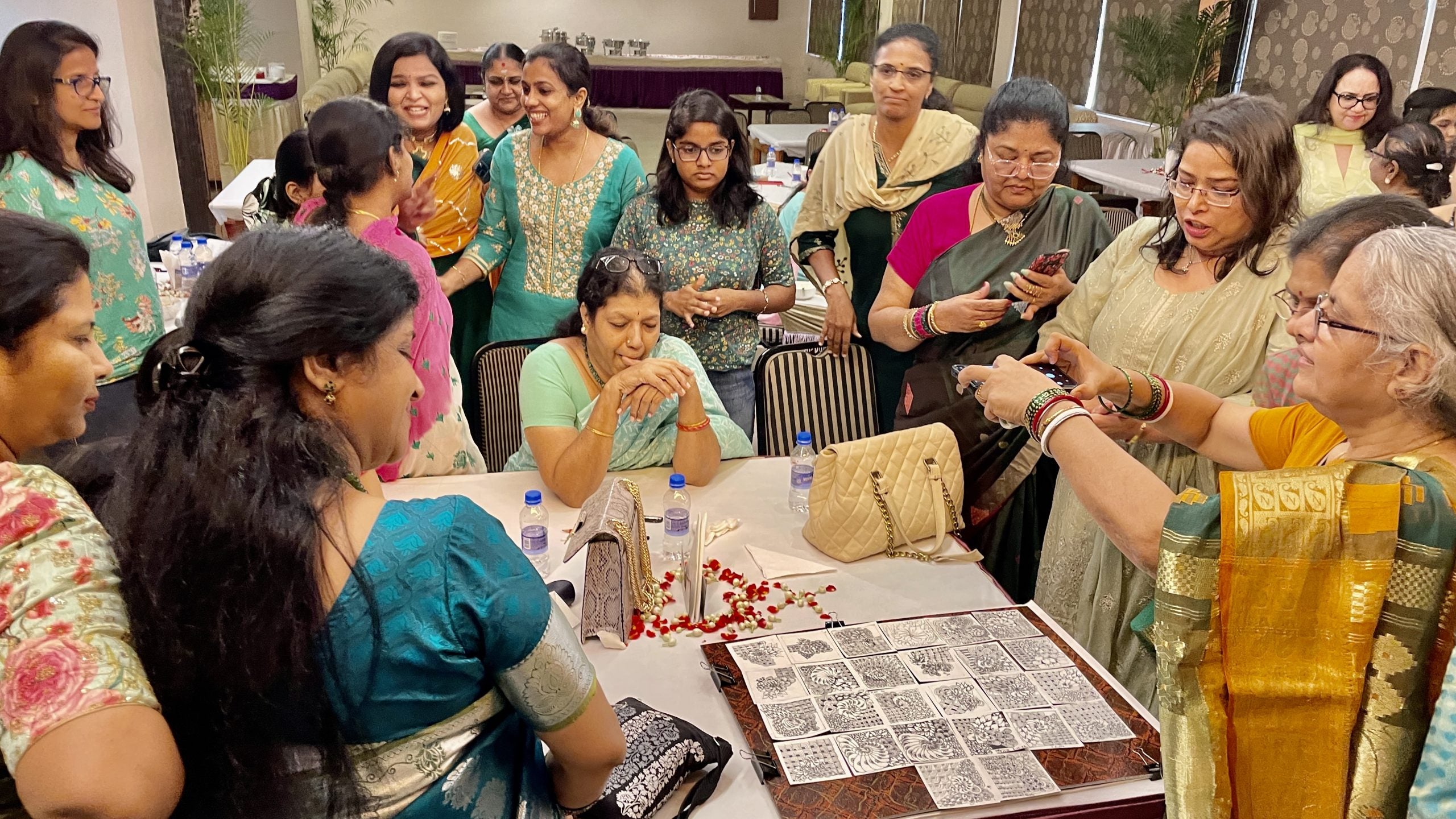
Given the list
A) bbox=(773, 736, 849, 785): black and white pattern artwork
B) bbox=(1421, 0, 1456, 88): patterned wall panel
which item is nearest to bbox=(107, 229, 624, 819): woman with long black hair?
bbox=(773, 736, 849, 785): black and white pattern artwork

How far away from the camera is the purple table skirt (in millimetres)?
12938

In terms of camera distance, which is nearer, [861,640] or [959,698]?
[959,698]

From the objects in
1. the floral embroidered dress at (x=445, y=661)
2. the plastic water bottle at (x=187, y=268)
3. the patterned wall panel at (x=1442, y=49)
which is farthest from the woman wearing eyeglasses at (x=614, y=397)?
the patterned wall panel at (x=1442, y=49)

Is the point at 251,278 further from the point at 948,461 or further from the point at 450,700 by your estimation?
the point at 948,461

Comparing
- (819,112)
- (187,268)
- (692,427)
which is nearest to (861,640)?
(692,427)

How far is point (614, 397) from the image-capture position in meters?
2.25

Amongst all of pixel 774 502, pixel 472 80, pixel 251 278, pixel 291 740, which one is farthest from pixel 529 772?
pixel 472 80

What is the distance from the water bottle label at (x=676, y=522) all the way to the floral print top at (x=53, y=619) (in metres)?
1.20

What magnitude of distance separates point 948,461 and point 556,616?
1.27m

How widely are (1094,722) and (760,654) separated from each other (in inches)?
22.3

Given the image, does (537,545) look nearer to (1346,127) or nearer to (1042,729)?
(1042,729)

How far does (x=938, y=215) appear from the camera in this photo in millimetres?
2678

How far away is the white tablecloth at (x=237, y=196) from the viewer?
4731mm

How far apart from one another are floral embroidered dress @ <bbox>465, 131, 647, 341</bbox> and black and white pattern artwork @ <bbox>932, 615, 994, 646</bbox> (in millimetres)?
1868
